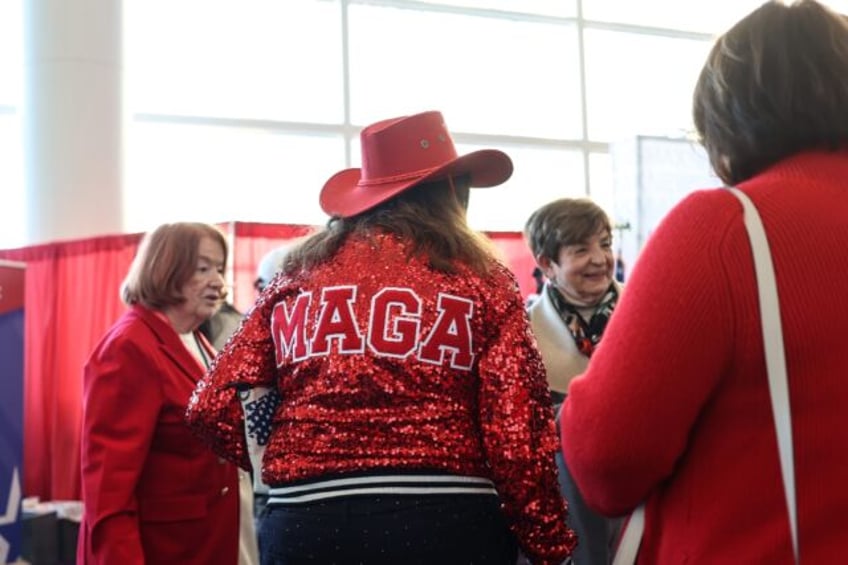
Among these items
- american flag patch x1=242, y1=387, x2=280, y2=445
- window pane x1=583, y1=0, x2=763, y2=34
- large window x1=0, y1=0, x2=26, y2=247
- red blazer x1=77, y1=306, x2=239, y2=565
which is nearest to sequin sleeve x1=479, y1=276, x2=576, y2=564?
american flag patch x1=242, y1=387, x2=280, y2=445

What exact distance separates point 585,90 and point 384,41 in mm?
1538

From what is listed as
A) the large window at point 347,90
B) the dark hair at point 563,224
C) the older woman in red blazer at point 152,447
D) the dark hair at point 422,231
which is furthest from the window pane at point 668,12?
the dark hair at point 422,231

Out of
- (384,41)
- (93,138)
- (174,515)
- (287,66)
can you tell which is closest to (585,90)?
(384,41)

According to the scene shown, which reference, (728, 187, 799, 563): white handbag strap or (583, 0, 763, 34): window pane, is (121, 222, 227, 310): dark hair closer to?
(728, 187, 799, 563): white handbag strap

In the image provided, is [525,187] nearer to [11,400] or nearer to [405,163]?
[11,400]

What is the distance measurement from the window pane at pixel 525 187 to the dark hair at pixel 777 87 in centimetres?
557

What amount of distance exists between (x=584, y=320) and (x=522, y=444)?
A: 52.4 inches

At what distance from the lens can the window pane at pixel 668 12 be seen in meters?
7.80

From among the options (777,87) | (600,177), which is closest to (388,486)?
(777,87)

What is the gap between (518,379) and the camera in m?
1.74

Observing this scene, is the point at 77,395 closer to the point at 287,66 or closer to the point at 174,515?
the point at 287,66

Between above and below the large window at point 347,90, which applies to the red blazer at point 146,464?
below

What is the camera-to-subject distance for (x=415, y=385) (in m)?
1.70

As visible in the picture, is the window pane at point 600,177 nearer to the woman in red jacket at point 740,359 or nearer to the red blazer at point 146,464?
the red blazer at point 146,464
